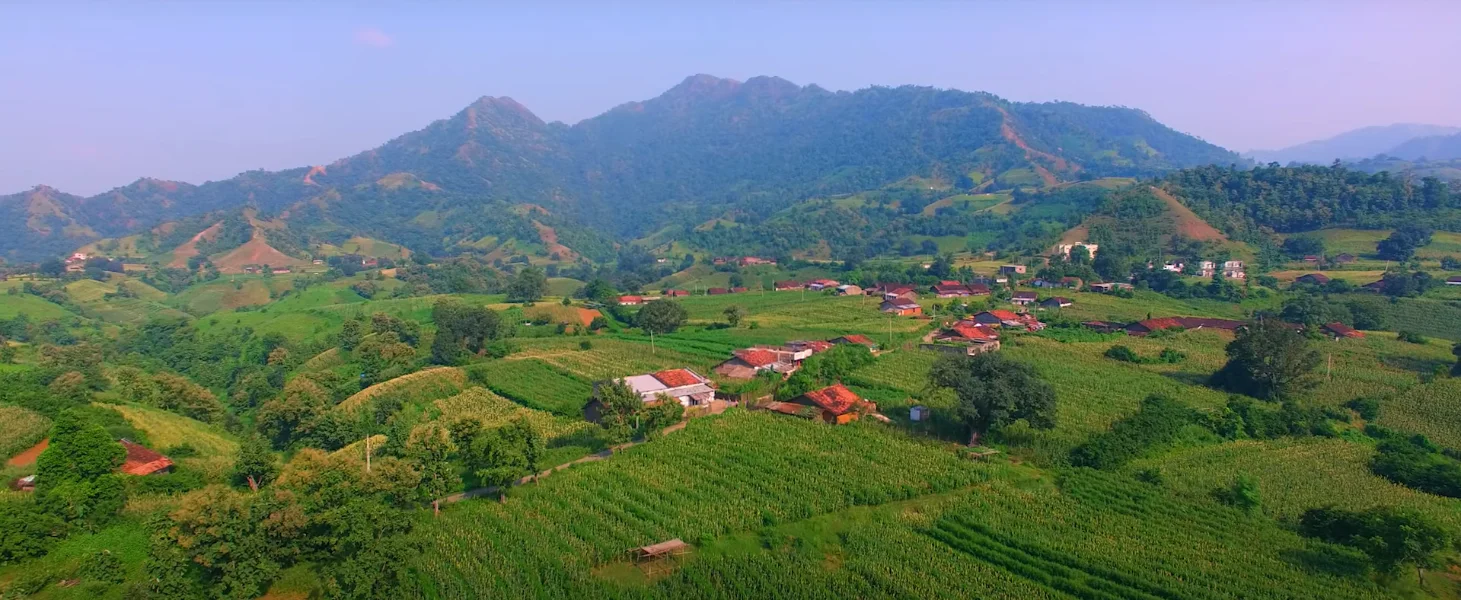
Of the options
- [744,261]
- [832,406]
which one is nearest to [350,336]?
[832,406]

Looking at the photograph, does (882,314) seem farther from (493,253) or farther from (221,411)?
(493,253)

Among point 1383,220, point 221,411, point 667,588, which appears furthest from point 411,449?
point 1383,220

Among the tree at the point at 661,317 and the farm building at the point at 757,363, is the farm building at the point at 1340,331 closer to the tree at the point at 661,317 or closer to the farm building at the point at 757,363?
the farm building at the point at 757,363

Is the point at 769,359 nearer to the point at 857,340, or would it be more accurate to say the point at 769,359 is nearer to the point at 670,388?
the point at 857,340

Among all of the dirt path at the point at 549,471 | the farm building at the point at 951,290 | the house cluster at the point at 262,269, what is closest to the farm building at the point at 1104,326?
the farm building at the point at 951,290

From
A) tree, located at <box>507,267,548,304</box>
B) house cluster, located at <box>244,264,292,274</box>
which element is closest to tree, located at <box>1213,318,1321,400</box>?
tree, located at <box>507,267,548,304</box>

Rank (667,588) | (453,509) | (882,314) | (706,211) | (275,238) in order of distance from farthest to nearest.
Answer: (706,211) < (275,238) < (882,314) < (453,509) < (667,588)

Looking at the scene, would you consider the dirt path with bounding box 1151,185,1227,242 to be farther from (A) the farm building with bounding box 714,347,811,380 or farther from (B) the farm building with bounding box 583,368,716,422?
(B) the farm building with bounding box 583,368,716,422
